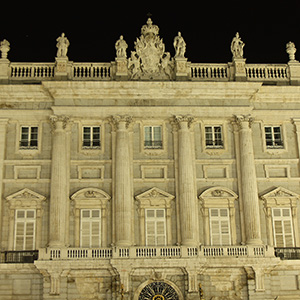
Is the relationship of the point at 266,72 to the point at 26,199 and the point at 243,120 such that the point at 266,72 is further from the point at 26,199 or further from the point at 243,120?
the point at 26,199

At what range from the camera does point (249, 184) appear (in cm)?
3388

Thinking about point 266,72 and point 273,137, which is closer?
point 273,137

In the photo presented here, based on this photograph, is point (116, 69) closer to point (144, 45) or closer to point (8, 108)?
point (144, 45)

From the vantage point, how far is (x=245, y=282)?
32.0 meters

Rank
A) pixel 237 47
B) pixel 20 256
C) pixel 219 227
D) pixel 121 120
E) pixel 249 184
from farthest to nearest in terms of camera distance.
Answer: pixel 237 47 < pixel 121 120 < pixel 249 184 < pixel 219 227 < pixel 20 256

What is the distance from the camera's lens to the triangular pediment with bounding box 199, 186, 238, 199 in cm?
3394

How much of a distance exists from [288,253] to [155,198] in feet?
25.3

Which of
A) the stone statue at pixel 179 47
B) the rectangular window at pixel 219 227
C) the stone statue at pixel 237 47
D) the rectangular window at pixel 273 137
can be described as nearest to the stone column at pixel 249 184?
the rectangular window at pixel 219 227

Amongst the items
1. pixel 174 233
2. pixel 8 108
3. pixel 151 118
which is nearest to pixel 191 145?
pixel 151 118

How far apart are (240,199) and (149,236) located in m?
Result: 5.40

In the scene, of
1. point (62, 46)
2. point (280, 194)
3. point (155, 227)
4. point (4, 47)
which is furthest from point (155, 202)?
point (4, 47)

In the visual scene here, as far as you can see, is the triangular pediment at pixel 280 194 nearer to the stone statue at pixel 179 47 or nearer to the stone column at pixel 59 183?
the stone statue at pixel 179 47

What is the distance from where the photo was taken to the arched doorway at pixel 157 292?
31.5m

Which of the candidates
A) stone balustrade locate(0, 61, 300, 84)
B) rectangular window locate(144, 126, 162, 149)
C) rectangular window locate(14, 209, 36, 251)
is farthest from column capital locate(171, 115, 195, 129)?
rectangular window locate(14, 209, 36, 251)
